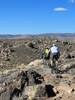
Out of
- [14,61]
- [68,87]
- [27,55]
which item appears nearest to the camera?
[68,87]

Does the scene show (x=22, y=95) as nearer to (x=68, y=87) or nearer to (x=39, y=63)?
(x=68, y=87)

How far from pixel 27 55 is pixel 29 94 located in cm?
3435

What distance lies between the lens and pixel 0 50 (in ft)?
209

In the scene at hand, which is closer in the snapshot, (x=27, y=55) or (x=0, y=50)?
(x=27, y=55)

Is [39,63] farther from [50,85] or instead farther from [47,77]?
[50,85]

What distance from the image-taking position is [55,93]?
23141mm

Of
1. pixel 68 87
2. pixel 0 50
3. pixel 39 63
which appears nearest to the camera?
pixel 68 87

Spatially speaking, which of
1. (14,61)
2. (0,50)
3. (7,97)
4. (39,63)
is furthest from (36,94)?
(0,50)

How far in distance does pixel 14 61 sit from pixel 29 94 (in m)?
29.9

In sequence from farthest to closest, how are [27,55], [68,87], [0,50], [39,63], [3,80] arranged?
[0,50]
[27,55]
[39,63]
[3,80]
[68,87]

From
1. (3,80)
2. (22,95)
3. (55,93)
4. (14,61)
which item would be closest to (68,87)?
(55,93)

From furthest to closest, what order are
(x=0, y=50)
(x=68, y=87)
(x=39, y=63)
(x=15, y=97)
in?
(x=0, y=50), (x=39, y=63), (x=15, y=97), (x=68, y=87)

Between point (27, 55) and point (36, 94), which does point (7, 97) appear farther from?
→ point (27, 55)

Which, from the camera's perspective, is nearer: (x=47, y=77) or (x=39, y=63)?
(x=47, y=77)
